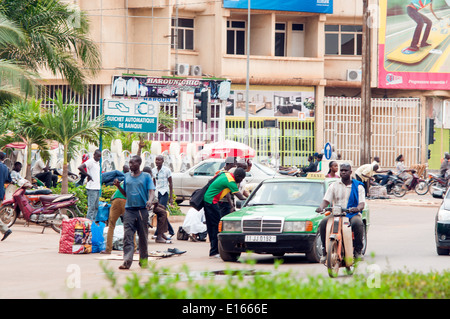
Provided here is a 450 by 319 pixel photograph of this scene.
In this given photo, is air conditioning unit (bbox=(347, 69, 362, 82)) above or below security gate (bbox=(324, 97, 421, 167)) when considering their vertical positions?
above

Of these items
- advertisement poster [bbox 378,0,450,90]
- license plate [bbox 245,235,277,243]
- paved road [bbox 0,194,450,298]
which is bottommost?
paved road [bbox 0,194,450,298]

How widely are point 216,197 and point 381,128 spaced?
33.6 m

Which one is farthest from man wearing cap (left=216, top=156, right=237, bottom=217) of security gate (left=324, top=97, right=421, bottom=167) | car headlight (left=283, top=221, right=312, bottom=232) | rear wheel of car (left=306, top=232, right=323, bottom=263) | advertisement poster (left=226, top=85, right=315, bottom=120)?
security gate (left=324, top=97, right=421, bottom=167)

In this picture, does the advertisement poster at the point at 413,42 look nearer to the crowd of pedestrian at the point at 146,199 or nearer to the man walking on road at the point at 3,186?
the crowd of pedestrian at the point at 146,199

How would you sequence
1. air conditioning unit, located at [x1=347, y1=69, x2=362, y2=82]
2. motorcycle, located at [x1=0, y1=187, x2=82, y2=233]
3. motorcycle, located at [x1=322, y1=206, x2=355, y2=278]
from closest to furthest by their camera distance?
motorcycle, located at [x1=322, y1=206, x2=355, y2=278], motorcycle, located at [x1=0, y1=187, x2=82, y2=233], air conditioning unit, located at [x1=347, y1=69, x2=362, y2=82]

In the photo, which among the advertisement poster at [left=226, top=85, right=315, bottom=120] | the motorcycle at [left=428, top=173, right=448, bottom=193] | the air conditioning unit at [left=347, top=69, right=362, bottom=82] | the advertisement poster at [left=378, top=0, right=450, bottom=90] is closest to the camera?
the motorcycle at [left=428, top=173, right=448, bottom=193]

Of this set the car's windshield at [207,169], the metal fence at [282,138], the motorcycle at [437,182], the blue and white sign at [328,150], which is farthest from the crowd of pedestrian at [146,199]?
the metal fence at [282,138]

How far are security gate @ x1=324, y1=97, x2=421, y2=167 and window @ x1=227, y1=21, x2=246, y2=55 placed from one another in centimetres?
512

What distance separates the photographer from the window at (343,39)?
48375mm

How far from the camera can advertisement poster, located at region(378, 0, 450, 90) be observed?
4606 centimetres

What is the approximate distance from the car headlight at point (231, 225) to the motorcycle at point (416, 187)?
2008 centimetres

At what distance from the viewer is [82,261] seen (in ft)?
49.3

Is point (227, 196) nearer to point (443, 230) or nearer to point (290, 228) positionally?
point (290, 228)

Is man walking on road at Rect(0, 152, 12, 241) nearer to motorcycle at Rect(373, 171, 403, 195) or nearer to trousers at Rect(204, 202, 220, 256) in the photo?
trousers at Rect(204, 202, 220, 256)
